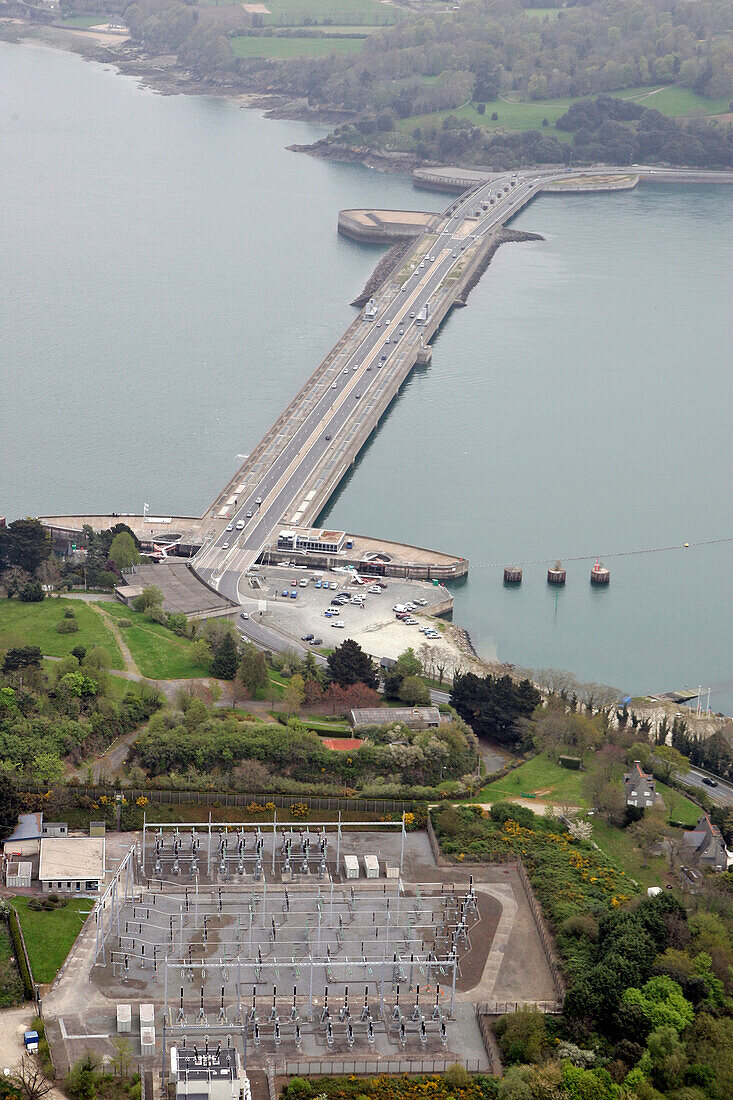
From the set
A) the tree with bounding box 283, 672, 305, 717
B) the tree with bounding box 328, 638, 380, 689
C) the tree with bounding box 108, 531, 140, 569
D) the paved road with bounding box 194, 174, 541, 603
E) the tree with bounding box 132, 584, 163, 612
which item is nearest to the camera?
the tree with bounding box 283, 672, 305, 717

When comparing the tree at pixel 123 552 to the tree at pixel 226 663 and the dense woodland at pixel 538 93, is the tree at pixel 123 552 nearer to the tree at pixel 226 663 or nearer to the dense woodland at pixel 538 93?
the tree at pixel 226 663

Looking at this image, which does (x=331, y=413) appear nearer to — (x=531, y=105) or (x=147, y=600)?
(x=147, y=600)

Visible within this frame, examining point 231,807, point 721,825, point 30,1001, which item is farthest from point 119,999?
point 721,825

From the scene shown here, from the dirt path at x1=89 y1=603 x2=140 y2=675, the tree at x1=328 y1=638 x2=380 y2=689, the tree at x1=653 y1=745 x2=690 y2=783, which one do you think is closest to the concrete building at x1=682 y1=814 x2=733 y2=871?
the tree at x1=653 y1=745 x2=690 y2=783

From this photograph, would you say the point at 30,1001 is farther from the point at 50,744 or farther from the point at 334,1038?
the point at 50,744

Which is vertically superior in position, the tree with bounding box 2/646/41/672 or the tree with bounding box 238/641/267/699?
the tree with bounding box 2/646/41/672

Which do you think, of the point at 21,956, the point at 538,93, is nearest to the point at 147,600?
the point at 21,956

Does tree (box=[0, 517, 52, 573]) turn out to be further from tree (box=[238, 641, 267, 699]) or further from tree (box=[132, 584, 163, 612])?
tree (box=[238, 641, 267, 699])
